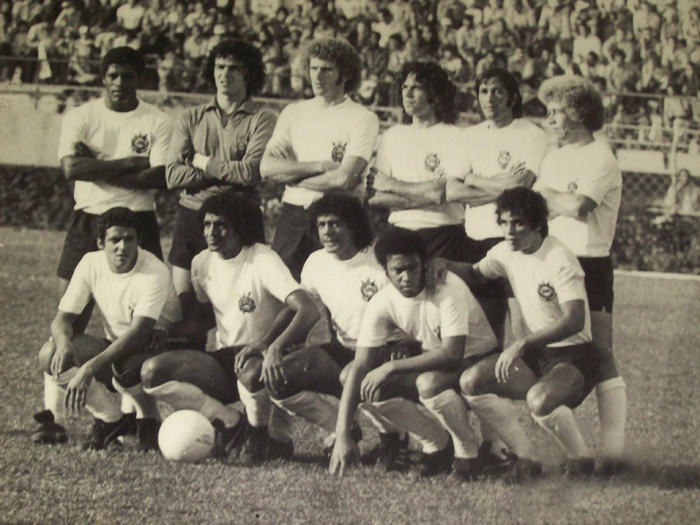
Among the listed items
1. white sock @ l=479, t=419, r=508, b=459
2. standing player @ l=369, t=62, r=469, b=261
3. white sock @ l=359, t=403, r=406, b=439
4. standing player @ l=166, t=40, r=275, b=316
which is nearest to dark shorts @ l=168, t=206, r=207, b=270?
standing player @ l=166, t=40, r=275, b=316

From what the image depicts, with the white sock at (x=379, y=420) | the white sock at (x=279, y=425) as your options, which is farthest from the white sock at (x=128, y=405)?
the white sock at (x=379, y=420)

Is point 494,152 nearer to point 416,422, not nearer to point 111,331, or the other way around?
point 416,422

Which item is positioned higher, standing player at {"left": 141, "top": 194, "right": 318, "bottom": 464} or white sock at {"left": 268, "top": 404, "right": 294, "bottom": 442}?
standing player at {"left": 141, "top": 194, "right": 318, "bottom": 464}

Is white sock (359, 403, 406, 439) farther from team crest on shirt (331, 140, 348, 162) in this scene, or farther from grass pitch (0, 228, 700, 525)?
team crest on shirt (331, 140, 348, 162)

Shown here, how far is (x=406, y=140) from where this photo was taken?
341 cm

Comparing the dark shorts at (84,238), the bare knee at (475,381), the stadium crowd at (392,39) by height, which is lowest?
the bare knee at (475,381)

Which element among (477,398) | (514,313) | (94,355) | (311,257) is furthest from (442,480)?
(94,355)

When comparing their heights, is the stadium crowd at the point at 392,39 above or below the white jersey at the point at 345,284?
above

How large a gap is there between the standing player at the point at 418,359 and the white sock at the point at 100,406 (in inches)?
36.0

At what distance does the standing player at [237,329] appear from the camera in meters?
3.37

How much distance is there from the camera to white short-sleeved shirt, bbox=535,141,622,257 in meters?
3.29

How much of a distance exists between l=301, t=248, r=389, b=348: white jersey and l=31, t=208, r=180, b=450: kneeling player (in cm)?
60

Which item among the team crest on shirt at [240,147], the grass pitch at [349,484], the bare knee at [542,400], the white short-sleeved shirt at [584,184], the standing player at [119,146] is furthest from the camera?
the standing player at [119,146]

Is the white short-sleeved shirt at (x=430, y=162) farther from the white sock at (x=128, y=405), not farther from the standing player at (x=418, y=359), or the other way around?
the white sock at (x=128, y=405)
